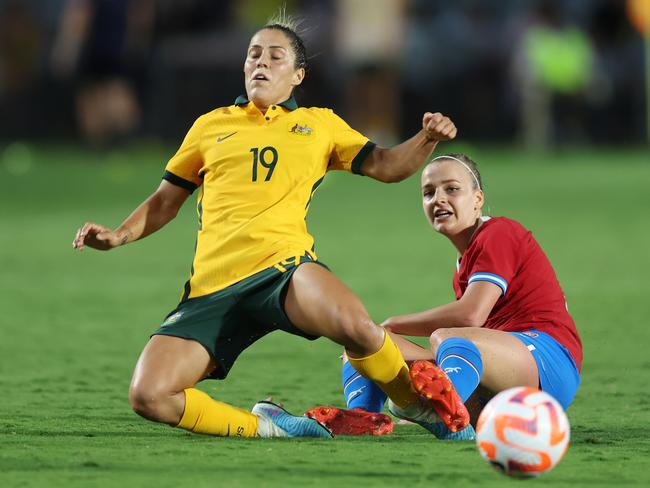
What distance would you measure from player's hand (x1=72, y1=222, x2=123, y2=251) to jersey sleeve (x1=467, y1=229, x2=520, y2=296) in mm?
1365

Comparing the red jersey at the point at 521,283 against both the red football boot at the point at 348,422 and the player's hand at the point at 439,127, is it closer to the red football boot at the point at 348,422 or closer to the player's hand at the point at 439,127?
the player's hand at the point at 439,127

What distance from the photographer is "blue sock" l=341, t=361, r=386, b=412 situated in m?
5.66

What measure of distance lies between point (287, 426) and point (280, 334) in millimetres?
3037

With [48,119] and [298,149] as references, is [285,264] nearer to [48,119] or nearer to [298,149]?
[298,149]

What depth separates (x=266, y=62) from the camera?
5750 millimetres

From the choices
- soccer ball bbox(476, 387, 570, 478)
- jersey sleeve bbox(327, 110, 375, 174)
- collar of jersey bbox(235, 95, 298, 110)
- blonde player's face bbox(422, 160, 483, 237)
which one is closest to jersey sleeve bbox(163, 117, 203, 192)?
collar of jersey bbox(235, 95, 298, 110)

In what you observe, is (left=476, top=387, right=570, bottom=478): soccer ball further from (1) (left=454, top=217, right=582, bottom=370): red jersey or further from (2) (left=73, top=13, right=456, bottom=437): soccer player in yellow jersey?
(1) (left=454, top=217, right=582, bottom=370): red jersey

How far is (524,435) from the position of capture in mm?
4535

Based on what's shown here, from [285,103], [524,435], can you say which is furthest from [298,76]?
[524,435]

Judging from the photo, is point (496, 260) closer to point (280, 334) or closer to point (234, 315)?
point (234, 315)

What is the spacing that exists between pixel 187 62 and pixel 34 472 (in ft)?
66.5

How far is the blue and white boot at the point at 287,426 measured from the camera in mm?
5332

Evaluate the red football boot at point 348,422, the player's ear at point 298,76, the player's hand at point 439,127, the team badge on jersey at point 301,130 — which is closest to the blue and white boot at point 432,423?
the red football boot at point 348,422

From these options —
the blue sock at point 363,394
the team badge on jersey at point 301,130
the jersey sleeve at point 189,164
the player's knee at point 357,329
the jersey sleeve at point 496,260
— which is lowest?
the blue sock at point 363,394
